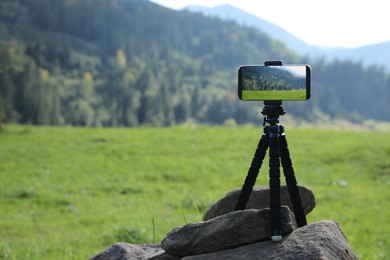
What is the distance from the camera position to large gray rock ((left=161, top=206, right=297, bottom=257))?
6488 millimetres

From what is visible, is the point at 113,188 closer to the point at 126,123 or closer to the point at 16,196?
the point at 16,196

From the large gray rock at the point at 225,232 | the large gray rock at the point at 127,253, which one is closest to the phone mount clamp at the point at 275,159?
the large gray rock at the point at 225,232

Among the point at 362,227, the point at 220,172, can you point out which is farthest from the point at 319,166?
the point at 362,227

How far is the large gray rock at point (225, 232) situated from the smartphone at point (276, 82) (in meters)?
1.36

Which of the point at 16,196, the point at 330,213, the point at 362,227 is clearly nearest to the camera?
the point at 362,227

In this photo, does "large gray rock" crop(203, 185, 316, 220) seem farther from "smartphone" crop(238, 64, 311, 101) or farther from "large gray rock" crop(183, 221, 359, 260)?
"smartphone" crop(238, 64, 311, 101)

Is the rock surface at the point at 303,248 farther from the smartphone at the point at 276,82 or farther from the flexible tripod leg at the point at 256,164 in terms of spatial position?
the smartphone at the point at 276,82

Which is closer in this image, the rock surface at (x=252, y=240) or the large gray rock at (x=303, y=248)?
the large gray rock at (x=303, y=248)

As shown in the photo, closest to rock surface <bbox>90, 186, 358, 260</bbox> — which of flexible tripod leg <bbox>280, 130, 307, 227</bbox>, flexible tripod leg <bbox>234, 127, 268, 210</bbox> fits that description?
flexible tripod leg <bbox>280, 130, 307, 227</bbox>

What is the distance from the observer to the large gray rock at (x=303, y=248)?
592 centimetres

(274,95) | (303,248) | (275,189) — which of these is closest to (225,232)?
(275,189)

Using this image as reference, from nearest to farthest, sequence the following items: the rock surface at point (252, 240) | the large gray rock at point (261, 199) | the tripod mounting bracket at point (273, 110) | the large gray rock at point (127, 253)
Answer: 1. the rock surface at point (252, 240)
2. the tripod mounting bracket at point (273, 110)
3. the large gray rock at point (127, 253)
4. the large gray rock at point (261, 199)

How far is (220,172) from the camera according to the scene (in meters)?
25.2

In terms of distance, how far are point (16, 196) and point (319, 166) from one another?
14.5 m
